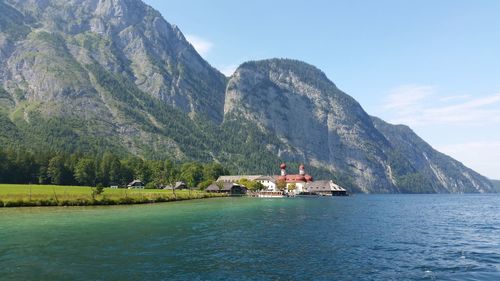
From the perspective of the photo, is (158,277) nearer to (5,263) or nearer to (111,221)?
(5,263)

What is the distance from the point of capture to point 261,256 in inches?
1569

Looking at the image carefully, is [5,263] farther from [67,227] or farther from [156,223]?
[156,223]

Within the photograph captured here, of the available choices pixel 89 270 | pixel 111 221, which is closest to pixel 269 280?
pixel 89 270

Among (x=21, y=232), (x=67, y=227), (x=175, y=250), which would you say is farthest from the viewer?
(x=67, y=227)

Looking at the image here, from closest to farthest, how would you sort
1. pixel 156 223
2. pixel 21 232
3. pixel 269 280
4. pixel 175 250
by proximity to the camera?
pixel 269 280
pixel 175 250
pixel 21 232
pixel 156 223

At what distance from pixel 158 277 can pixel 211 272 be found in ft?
14.5

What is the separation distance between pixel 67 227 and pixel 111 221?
971cm

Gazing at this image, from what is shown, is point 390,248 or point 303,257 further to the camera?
point 390,248

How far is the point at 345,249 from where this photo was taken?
145 ft

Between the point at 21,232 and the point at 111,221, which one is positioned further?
the point at 111,221

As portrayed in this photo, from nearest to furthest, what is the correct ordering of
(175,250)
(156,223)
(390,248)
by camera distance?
(175,250)
(390,248)
(156,223)

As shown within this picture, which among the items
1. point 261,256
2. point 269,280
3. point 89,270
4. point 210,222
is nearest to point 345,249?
point 261,256

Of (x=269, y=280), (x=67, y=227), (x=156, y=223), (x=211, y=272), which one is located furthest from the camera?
(x=156, y=223)

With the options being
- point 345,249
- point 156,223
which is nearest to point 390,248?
point 345,249
